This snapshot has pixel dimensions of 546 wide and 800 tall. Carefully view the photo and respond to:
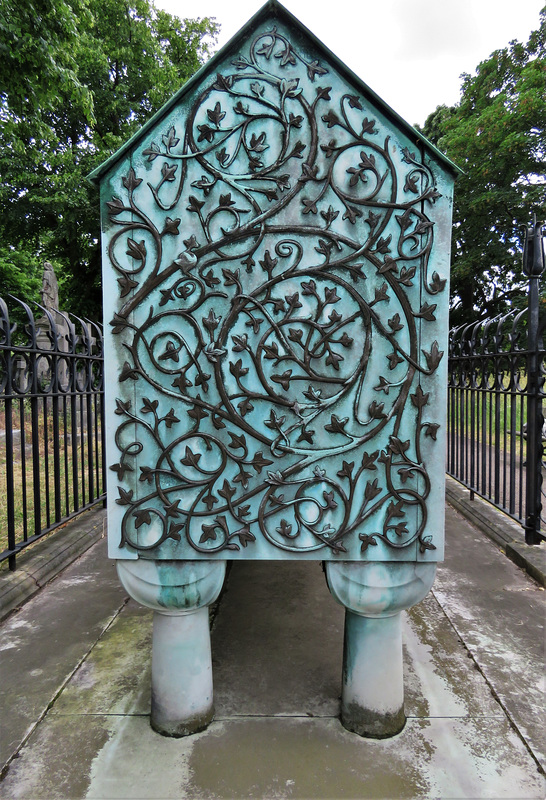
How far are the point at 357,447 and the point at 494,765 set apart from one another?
1263mm

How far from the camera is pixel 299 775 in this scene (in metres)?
1.74

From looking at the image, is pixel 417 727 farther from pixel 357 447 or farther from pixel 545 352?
pixel 545 352

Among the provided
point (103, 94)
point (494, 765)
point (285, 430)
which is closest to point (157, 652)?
point (285, 430)

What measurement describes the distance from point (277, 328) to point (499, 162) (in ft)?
48.7

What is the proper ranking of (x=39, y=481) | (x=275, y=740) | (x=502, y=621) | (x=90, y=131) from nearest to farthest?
(x=275, y=740) < (x=502, y=621) < (x=39, y=481) < (x=90, y=131)

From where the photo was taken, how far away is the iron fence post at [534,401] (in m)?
3.87

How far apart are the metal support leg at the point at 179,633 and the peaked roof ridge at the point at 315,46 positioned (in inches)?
57.9

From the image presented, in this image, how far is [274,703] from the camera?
2.12 metres

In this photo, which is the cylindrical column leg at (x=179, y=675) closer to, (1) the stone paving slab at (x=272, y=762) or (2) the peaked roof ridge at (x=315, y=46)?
(1) the stone paving slab at (x=272, y=762)

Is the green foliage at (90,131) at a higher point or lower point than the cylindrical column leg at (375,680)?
higher

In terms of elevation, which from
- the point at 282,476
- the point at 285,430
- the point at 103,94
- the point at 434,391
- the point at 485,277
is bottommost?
the point at 282,476

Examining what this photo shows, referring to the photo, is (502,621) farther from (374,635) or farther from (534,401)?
(534,401)

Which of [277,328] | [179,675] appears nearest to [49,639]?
[179,675]

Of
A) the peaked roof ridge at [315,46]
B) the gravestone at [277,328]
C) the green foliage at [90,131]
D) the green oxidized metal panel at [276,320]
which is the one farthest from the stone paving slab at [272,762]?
the green foliage at [90,131]
